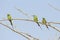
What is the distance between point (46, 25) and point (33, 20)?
23 centimetres

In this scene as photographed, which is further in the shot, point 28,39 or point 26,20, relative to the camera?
point 26,20

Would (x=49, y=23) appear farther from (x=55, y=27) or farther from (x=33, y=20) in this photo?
→ (x=33, y=20)

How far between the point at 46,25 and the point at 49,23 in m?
0.05

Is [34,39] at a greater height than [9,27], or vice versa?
[9,27]

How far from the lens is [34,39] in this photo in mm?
1570

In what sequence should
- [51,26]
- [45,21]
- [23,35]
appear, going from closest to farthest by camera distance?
[23,35] < [51,26] < [45,21]

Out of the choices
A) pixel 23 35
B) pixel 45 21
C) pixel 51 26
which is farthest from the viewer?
pixel 45 21

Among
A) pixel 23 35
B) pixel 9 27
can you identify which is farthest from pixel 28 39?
pixel 9 27

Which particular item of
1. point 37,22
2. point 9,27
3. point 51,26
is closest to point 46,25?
point 51,26

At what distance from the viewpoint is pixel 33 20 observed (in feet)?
5.97

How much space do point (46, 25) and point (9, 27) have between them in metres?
0.38

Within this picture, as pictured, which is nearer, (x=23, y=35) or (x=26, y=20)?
(x=23, y=35)

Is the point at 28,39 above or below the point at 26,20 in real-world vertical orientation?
below

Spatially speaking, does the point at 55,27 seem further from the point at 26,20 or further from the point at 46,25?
the point at 26,20
